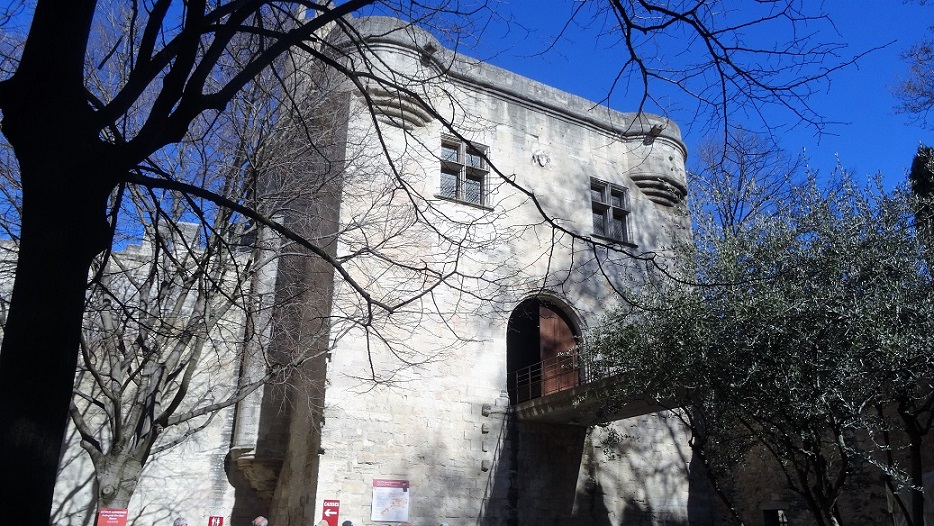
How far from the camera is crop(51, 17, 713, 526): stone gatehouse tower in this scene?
988cm

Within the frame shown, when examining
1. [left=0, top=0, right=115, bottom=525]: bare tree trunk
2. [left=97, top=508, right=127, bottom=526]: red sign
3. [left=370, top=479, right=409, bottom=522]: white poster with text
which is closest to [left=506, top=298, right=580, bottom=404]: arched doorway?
[left=370, top=479, right=409, bottom=522]: white poster with text

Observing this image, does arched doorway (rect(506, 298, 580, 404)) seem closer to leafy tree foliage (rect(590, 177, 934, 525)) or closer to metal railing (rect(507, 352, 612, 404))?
metal railing (rect(507, 352, 612, 404))

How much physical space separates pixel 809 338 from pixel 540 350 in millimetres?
5408

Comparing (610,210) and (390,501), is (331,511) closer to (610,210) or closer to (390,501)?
(390,501)

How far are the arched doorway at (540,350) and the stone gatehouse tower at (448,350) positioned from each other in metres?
0.04

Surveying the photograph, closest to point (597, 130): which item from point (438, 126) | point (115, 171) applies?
point (438, 126)

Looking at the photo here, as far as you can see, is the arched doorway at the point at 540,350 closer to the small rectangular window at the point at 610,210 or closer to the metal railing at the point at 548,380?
the metal railing at the point at 548,380

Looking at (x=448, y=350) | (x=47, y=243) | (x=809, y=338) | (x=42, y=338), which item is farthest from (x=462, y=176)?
(x=42, y=338)

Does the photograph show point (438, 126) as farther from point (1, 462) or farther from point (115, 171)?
point (1, 462)

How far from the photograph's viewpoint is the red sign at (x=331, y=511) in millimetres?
9164

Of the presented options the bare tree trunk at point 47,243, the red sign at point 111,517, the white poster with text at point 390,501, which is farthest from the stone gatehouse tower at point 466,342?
the bare tree trunk at point 47,243

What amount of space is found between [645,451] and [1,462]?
461 inches

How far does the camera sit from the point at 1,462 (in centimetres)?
226

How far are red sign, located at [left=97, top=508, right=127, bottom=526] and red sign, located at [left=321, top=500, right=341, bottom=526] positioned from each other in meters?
2.46
